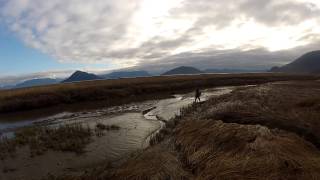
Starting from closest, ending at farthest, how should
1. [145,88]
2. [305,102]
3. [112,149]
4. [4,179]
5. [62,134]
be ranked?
1. [4,179]
2. [112,149]
3. [305,102]
4. [62,134]
5. [145,88]

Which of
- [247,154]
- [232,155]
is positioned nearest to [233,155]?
[232,155]

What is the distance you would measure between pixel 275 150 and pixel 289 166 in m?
1.30

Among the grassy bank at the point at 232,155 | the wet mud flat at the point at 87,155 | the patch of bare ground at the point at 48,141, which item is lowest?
the wet mud flat at the point at 87,155

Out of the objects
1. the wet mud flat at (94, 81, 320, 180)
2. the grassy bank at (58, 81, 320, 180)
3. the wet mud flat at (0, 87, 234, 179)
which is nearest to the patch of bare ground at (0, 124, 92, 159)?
the wet mud flat at (0, 87, 234, 179)

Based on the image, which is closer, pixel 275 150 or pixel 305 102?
pixel 275 150

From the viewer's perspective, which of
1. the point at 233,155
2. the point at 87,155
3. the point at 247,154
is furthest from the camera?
the point at 87,155

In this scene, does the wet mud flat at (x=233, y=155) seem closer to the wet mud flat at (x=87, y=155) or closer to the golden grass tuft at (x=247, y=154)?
the golden grass tuft at (x=247, y=154)

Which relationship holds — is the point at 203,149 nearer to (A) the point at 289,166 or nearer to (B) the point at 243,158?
(B) the point at 243,158

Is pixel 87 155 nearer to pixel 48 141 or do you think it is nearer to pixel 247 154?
pixel 48 141

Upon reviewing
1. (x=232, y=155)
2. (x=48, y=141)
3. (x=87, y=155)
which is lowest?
(x=87, y=155)

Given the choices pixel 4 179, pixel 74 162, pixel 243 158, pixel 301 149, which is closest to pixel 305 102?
pixel 301 149

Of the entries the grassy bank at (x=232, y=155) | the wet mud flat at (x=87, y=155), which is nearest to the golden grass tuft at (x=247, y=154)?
the grassy bank at (x=232, y=155)

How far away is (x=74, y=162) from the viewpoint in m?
19.9

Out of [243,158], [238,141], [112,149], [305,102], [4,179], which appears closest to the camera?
[243,158]
